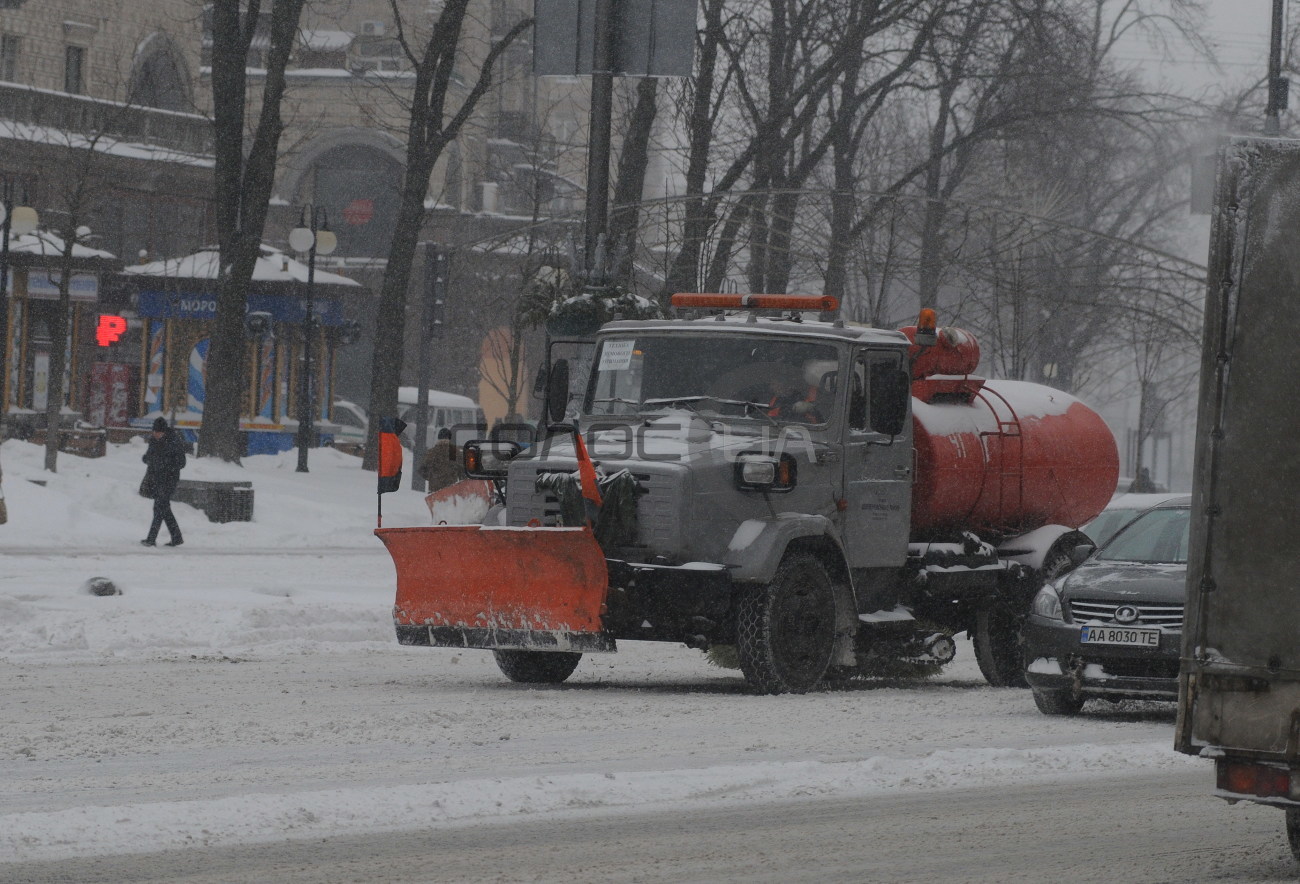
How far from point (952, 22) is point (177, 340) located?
18914 mm

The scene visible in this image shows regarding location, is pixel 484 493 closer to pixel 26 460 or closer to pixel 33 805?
pixel 33 805

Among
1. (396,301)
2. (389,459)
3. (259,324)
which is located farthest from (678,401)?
(259,324)

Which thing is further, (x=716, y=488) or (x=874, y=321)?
(x=874, y=321)

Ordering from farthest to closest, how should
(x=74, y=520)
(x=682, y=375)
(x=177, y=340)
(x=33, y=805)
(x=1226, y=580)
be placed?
(x=177, y=340) < (x=74, y=520) < (x=682, y=375) < (x=33, y=805) < (x=1226, y=580)

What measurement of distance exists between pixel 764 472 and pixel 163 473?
15.0 m

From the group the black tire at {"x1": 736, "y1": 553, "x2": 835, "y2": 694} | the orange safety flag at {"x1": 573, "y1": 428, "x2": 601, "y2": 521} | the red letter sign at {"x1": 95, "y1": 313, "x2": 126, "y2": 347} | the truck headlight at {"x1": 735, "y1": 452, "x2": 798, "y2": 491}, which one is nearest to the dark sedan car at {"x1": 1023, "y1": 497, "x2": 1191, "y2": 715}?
the black tire at {"x1": 736, "y1": 553, "x2": 835, "y2": 694}

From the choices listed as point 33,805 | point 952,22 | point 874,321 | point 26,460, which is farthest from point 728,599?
point 952,22

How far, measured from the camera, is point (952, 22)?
35156 mm

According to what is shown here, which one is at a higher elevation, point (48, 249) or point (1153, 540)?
point (48, 249)

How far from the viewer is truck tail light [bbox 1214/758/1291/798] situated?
6.91 meters

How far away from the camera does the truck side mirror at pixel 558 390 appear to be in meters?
13.7

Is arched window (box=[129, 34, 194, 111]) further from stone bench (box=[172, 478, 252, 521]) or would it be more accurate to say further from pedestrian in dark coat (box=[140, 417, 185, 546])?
pedestrian in dark coat (box=[140, 417, 185, 546])

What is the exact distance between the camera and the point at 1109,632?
12633mm

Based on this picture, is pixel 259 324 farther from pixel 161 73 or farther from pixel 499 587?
pixel 499 587
